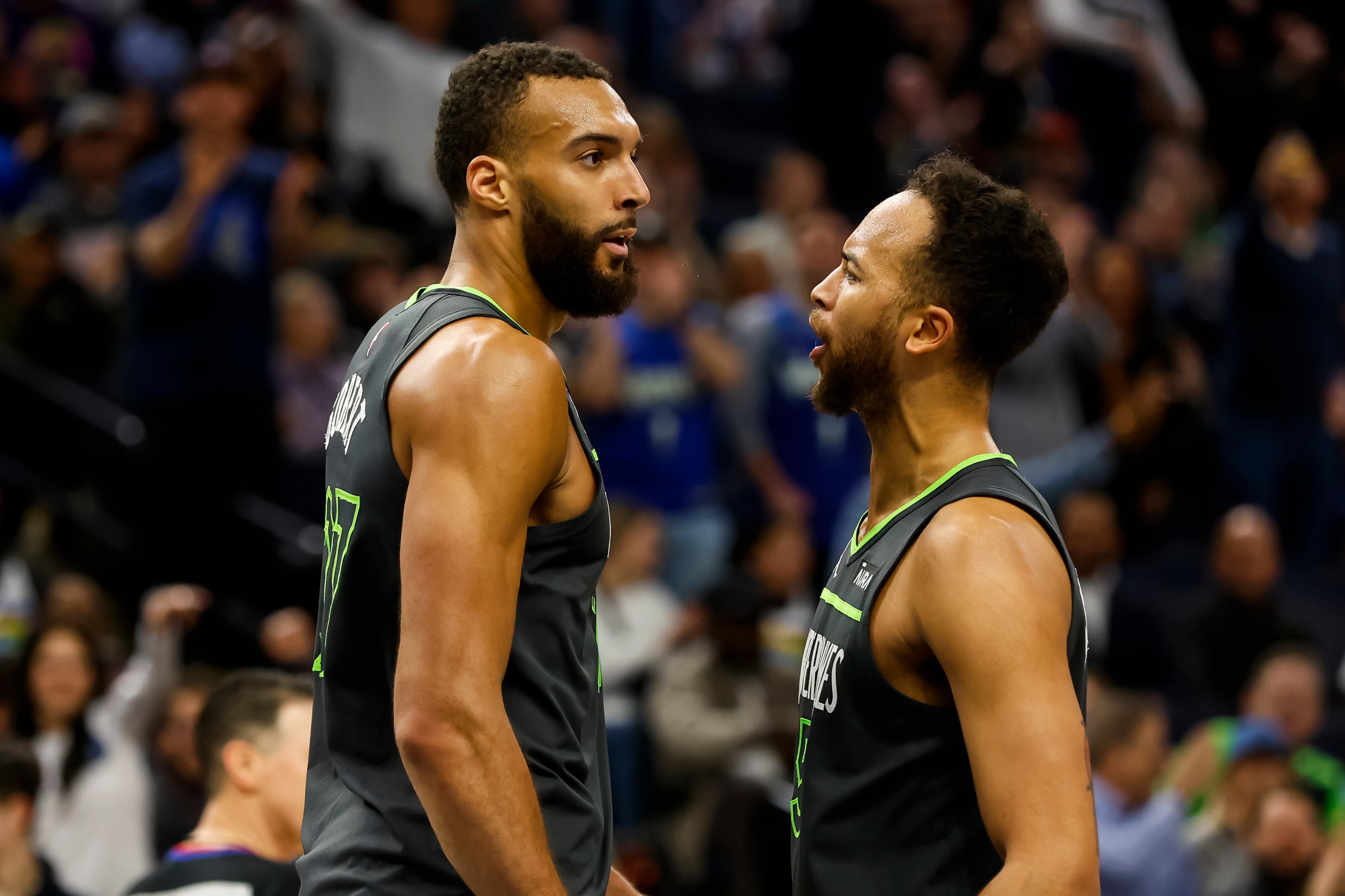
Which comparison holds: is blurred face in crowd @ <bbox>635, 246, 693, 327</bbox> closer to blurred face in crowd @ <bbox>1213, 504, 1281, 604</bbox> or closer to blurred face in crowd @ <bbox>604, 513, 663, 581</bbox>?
blurred face in crowd @ <bbox>604, 513, 663, 581</bbox>

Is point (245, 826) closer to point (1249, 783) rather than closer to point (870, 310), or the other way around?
point (870, 310)

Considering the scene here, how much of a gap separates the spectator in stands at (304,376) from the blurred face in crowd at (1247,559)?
15.0 feet

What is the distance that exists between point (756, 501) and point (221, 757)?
480 centimetres

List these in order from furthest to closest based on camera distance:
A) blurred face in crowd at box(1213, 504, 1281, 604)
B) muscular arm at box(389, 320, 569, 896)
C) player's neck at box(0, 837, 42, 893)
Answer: blurred face in crowd at box(1213, 504, 1281, 604) → player's neck at box(0, 837, 42, 893) → muscular arm at box(389, 320, 569, 896)

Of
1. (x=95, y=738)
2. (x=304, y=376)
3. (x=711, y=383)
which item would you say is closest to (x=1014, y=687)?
(x=95, y=738)

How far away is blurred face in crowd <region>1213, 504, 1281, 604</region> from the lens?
8047 millimetres

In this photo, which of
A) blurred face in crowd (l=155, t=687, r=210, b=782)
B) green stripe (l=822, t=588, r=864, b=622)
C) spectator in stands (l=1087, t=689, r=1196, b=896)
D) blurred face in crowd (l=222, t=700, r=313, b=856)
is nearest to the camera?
green stripe (l=822, t=588, r=864, b=622)

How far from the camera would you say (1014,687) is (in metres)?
2.18

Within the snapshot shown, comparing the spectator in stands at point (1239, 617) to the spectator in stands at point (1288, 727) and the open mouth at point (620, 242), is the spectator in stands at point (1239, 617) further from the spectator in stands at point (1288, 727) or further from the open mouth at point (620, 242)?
the open mouth at point (620, 242)

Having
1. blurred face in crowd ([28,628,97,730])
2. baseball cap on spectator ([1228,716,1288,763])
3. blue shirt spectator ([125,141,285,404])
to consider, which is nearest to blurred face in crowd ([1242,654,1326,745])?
baseball cap on spectator ([1228,716,1288,763])

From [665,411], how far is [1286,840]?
11.3ft

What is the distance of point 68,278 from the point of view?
26.3ft

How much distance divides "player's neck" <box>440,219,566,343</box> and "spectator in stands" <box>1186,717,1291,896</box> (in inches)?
193

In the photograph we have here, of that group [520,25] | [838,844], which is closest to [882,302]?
[838,844]
